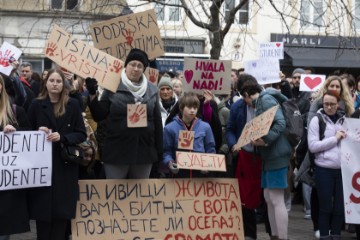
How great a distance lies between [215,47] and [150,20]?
98.1 inches

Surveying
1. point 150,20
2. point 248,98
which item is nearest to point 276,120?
point 248,98

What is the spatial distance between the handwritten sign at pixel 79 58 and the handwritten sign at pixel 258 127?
1.59 metres

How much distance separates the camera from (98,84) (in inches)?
300

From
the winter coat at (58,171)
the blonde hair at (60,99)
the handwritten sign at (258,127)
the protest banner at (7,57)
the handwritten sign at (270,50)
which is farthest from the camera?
the handwritten sign at (270,50)

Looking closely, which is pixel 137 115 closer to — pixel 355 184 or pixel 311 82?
pixel 355 184

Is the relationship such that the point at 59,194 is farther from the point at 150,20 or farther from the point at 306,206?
the point at 306,206

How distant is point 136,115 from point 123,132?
221mm

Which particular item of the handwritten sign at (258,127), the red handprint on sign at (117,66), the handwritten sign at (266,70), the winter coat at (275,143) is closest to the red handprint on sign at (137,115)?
the red handprint on sign at (117,66)

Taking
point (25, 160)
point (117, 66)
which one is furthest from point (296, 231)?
point (25, 160)

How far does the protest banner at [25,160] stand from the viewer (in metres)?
6.94

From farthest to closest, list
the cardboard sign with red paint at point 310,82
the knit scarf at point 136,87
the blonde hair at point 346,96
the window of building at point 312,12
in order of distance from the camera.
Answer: the cardboard sign with red paint at point 310,82, the window of building at point 312,12, the blonde hair at point 346,96, the knit scarf at point 136,87

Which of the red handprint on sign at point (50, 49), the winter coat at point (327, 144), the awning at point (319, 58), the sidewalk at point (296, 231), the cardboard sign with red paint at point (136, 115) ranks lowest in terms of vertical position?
the sidewalk at point (296, 231)

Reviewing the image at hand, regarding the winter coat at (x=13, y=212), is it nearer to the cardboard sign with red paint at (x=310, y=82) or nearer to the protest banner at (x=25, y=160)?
the protest banner at (x=25, y=160)

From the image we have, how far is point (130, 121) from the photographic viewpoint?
7453 millimetres
